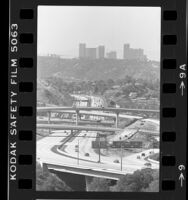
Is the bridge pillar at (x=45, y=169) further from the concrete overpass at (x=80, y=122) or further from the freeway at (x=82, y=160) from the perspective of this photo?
the concrete overpass at (x=80, y=122)

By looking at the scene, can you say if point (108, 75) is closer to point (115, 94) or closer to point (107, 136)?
point (115, 94)

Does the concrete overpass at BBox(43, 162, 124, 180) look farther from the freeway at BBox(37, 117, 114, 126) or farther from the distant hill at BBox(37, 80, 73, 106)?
the distant hill at BBox(37, 80, 73, 106)

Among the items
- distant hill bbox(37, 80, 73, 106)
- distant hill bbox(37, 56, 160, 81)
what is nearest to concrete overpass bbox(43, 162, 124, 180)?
distant hill bbox(37, 80, 73, 106)

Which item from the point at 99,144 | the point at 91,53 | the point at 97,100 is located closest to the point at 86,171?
the point at 99,144

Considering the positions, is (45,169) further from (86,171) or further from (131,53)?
(131,53)

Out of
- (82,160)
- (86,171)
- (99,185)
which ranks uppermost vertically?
(82,160)

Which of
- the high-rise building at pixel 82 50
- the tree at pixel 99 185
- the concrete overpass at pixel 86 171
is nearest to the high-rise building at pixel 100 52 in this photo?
the high-rise building at pixel 82 50
